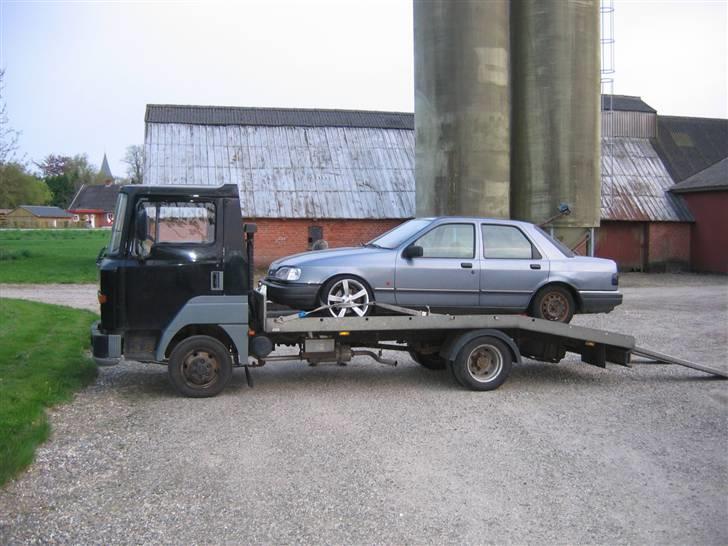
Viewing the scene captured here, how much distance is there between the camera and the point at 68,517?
529 cm

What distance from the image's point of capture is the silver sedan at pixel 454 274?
9359 millimetres

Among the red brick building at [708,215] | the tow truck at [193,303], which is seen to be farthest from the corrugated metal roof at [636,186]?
the tow truck at [193,303]

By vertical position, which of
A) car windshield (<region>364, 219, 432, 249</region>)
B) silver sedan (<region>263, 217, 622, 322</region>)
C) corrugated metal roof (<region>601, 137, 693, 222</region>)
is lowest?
silver sedan (<region>263, 217, 622, 322</region>)

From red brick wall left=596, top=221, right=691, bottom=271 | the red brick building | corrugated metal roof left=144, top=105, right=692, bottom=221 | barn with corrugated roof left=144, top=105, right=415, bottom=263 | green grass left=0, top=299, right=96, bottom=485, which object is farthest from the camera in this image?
red brick wall left=596, top=221, right=691, bottom=271

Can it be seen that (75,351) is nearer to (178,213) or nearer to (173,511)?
(178,213)

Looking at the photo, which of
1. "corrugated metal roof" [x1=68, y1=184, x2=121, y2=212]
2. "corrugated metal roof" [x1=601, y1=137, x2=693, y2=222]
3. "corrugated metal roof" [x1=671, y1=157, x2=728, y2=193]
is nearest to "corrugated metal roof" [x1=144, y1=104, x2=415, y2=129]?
"corrugated metal roof" [x1=601, y1=137, x2=693, y2=222]

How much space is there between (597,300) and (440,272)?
215 centimetres

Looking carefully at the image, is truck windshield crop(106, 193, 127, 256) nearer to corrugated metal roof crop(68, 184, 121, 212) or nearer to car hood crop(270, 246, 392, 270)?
car hood crop(270, 246, 392, 270)

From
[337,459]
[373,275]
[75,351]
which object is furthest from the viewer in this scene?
[75,351]

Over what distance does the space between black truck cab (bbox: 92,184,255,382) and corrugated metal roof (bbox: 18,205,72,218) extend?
375ft

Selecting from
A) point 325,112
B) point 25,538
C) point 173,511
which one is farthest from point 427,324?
point 325,112

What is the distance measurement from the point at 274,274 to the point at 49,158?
126427mm

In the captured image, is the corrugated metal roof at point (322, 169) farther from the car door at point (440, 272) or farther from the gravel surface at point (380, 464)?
the gravel surface at point (380, 464)

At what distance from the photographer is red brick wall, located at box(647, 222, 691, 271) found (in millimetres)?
30531
